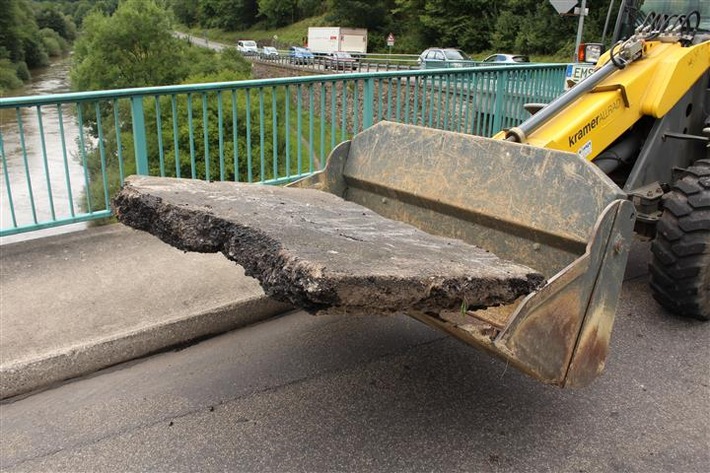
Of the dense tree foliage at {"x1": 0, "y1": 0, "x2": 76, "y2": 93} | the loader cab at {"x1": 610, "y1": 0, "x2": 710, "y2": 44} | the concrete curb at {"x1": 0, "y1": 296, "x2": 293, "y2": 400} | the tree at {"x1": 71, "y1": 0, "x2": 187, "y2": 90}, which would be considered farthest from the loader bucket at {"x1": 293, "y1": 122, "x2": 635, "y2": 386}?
the dense tree foliage at {"x1": 0, "y1": 0, "x2": 76, "y2": 93}

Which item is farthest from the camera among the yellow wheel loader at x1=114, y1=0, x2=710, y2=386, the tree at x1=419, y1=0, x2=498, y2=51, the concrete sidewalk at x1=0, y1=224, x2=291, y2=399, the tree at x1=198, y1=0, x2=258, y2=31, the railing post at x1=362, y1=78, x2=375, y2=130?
the tree at x1=198, y1=0, x2=258, y2=31

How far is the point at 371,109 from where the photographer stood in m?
6.86

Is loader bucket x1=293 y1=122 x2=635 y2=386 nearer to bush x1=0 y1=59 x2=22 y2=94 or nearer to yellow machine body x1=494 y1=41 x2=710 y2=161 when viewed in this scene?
yellow machine body x1=494 y1=41 x2=710 y2=161

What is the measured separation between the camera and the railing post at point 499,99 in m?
8.08

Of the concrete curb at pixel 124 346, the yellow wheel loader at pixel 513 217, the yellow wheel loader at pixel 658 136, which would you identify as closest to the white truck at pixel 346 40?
the yellow wheel loader at pixel 658 136

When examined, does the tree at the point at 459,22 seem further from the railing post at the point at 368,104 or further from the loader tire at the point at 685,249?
the loader tire at the point at 685,249

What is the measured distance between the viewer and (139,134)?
5.39 meters

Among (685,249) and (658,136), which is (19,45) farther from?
(685,249)

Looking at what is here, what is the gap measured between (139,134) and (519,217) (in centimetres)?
339

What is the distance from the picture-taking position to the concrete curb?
3527 mm

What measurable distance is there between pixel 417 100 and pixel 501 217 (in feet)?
13.4

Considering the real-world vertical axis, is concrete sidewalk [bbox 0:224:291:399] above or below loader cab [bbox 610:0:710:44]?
below

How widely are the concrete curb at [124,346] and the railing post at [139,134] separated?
73.3 inches

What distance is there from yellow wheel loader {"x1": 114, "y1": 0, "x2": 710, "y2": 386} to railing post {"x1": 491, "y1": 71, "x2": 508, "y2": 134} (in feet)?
9.19
